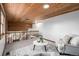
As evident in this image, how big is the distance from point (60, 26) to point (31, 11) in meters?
0.63

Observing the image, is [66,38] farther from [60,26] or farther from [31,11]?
Answer: [31,11]

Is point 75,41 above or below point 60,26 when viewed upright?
below

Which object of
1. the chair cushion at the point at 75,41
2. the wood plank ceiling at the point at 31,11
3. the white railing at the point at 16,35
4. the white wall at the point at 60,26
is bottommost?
the chair cushion at the point at 75,41

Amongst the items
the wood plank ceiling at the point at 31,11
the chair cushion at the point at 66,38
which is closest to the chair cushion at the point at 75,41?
the chair cushion at the point at 66,38

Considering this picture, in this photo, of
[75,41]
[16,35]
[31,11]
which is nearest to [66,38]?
[75,41]

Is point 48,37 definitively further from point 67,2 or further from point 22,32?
point 67,2

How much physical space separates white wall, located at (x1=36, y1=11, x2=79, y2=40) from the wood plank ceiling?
96 millimetres

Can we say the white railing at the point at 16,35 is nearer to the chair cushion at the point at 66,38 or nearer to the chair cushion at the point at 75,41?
the chair cushion at the point at 66,38

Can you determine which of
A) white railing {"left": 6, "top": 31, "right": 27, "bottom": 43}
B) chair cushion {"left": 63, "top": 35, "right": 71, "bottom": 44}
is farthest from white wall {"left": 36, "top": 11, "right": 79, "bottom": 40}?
white railing {"left": 6, "top": 31, "right": 27, "bottom": 43}

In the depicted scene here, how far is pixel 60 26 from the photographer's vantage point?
2.15 metres

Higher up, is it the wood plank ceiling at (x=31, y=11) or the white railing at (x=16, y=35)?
the wood plank ceiling at (x=31, y=11)

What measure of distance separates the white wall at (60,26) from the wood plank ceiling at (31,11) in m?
0.10

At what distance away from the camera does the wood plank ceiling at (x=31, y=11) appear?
2012mm

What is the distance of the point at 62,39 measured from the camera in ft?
6.86
